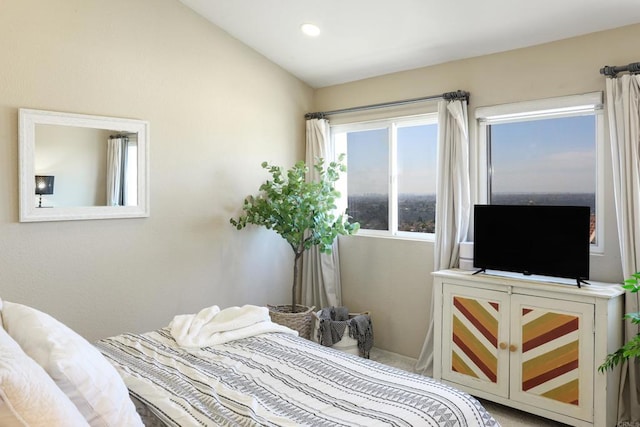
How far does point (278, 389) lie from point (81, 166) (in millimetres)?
2142

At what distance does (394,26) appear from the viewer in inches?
134

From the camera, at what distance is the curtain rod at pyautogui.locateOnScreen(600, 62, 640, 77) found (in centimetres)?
280

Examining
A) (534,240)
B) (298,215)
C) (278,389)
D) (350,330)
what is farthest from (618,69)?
(278,389)

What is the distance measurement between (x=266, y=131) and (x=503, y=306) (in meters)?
2.41

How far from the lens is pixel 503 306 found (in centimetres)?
308

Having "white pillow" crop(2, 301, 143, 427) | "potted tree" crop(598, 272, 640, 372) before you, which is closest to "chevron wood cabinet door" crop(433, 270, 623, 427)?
"potted tree" crop(598, 272, 640, 372)

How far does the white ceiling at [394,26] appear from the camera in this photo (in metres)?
2.92

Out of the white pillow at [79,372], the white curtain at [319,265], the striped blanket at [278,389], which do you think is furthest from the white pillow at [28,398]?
the white curtain at [319,265]

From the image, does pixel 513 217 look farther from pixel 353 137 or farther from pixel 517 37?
pixel 353 137

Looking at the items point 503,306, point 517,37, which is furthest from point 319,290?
point 517,37

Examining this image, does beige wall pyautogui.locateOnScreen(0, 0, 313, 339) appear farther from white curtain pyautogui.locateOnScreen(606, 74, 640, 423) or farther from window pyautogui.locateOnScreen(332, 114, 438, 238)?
white curtain pyautogui.locateOnScreen(606, 74, 640, 423)

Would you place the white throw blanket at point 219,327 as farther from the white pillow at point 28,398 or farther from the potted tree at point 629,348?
the potted tree at point 629,348

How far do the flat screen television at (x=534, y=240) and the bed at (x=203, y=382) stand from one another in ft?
4.55

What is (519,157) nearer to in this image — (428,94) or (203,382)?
(428,94)
